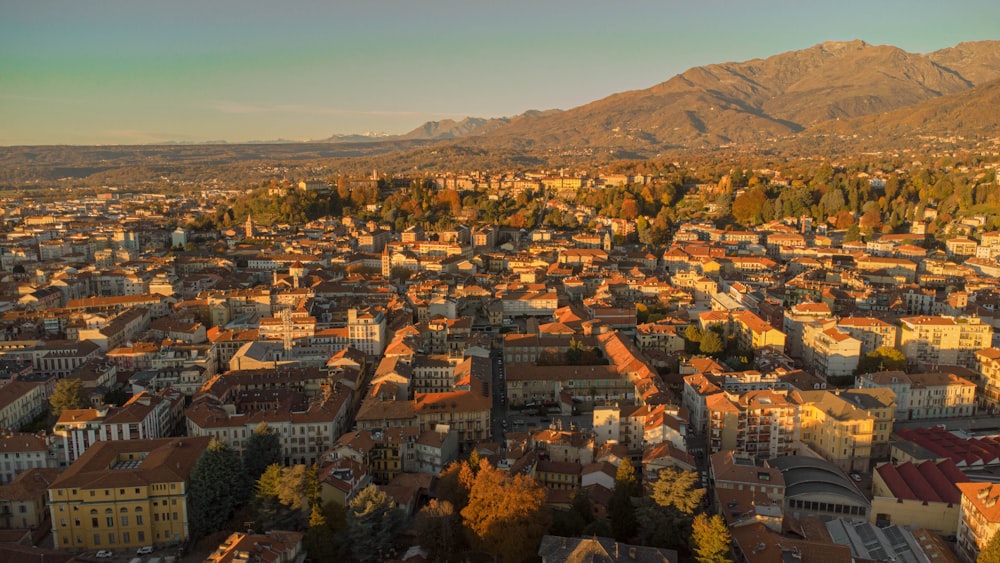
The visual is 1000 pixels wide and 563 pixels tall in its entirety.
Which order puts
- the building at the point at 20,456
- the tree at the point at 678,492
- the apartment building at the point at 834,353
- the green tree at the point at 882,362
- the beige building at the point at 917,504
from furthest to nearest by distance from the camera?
the apartment building at the point at 834,353
the green tree at the point at 882,362
the building at the point at 20,456
the beige building at the point at 917,504
the tree at the point at 678,492

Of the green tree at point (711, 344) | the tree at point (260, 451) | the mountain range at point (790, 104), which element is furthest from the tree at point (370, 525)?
A: the mountain range at point (790, 104)

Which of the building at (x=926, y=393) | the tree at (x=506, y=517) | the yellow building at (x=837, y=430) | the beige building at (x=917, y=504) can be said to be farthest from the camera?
the building at (x=926, y=393)

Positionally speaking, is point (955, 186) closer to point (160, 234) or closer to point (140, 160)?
point (160, 234)

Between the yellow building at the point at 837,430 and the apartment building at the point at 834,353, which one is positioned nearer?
the yellow building at the point at 837,430

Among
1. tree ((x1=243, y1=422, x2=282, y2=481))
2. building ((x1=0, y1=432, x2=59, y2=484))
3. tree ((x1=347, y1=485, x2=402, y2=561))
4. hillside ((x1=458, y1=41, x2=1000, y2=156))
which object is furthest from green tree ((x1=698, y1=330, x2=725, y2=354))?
hillside ((x1=458, y1=41, x2=1000, y2=156))

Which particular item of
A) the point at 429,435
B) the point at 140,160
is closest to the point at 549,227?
the point at 429,435

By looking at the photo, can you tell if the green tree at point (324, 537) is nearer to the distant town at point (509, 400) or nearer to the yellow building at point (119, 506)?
the distant town at point (509, 400)
